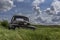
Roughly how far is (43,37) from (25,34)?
3.70ft

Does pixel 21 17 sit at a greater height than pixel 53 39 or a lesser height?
greater

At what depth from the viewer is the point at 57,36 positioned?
11852 millimetres

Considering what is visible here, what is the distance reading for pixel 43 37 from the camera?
1116 cm

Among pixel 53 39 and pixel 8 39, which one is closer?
pixel 8 39

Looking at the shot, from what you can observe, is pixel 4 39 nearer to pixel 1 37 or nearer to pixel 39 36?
pixel 1 37

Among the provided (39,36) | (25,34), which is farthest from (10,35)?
(39,36)

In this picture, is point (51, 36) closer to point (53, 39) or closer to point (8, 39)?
point (53, 39)

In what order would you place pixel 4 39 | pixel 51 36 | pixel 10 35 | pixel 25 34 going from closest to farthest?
1. pixel 4 39
2. pixel 10 35
3. pixel 25 34
4. pixel 51 36

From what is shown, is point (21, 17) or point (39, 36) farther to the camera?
point (21, 17)

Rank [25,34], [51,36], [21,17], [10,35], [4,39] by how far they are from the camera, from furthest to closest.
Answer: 1. [21,17]
2. [51,36]
3. [25,34]
4. [10,35]
5. [4,39]

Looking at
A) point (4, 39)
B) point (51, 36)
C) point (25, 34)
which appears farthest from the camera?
point (51, 36)

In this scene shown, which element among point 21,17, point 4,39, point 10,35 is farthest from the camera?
point 21,17

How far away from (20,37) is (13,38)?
74cm

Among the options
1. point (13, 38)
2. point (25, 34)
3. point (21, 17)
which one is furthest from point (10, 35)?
point (21, 17)
